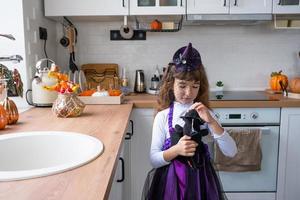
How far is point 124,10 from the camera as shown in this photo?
208 cm

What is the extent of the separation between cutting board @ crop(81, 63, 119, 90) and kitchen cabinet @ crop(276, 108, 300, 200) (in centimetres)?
128

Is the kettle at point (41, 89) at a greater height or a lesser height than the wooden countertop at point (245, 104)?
greater

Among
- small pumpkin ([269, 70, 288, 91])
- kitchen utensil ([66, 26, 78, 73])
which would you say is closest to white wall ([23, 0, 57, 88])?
kitchen utensil ([66, 26, 78, 73])

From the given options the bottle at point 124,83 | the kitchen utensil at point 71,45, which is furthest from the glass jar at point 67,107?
the kitchen utensil at point 71,45

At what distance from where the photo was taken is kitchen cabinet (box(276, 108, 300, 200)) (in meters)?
1.95

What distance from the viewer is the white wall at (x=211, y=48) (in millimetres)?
2439

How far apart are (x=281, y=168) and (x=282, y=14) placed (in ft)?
3.57

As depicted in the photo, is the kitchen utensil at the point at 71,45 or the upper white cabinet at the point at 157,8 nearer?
the upper white cabinet at the point at 157,8

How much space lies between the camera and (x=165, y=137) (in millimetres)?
1211

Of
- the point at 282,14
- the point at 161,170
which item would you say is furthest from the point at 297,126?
the point at 161,170

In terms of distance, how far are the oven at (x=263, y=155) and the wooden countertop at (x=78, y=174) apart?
0.86 m

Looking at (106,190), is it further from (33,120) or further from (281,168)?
(281,168)

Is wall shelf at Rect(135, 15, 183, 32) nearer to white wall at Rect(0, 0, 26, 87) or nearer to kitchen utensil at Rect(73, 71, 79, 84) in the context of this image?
kitchen utensil at Rect(73, 71, 79, 84)

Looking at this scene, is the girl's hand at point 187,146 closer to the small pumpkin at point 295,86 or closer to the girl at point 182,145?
the girl at point 182,145
